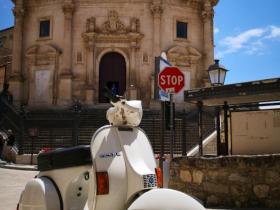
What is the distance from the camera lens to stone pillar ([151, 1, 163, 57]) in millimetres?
31156

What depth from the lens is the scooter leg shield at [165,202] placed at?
3592 mm

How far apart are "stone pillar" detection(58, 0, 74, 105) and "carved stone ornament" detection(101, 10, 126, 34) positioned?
263 cm

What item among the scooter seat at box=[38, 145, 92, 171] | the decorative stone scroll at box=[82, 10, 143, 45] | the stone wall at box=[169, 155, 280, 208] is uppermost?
the decorative stone scroll at box=[82, 10, 143, 45]

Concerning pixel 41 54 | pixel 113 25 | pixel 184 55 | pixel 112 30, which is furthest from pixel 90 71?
pixel 184 55

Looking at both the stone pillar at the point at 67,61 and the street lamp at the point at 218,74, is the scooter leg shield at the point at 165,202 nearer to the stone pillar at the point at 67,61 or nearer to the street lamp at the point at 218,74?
the street lamp at the point at 218,74

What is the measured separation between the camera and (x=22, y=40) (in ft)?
109

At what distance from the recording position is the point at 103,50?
104 feet

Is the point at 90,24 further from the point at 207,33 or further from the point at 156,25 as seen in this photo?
the point at 207,33

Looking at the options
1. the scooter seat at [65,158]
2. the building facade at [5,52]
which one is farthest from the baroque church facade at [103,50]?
the scooter seat at [65,158]

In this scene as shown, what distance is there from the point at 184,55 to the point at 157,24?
10.2 feet

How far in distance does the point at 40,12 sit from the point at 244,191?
28.0 m

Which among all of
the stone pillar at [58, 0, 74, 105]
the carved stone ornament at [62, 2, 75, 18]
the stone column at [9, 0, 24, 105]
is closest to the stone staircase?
the stone pillar at [58, 0, 74, 105]

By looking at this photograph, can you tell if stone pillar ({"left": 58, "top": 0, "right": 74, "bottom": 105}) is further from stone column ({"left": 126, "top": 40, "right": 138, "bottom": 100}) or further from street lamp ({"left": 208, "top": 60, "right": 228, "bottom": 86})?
street lamp ({"left": 208, "top": 60, "right": 228, "bottom": 86})

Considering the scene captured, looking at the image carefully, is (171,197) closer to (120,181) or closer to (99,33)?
(120,181)
